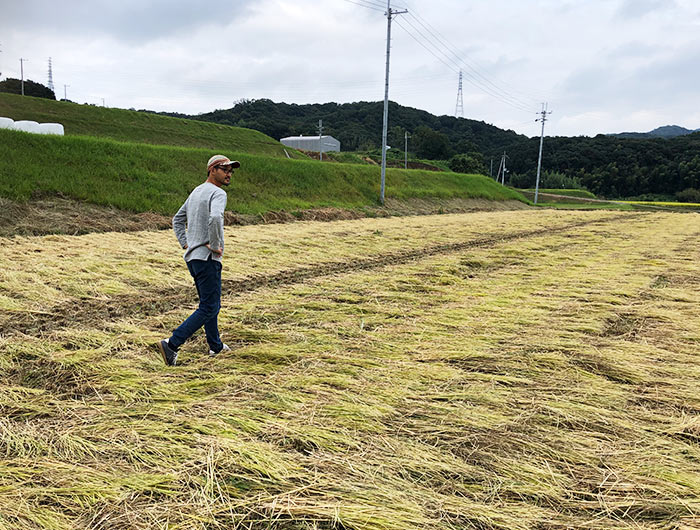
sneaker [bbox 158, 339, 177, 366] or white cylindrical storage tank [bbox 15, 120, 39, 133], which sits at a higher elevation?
white cylindrical storage tank [bbox 15, 120, 39, 133]

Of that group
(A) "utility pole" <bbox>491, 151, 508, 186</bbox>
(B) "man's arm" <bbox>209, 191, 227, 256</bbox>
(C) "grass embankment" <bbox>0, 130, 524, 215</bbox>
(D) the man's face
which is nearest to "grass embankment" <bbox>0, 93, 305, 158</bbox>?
(C) "grass embankment" <bbox>0, 130, 524, 215</bbox>

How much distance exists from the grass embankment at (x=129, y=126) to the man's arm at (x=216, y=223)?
23.6 metres

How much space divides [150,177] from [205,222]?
12459 millimetres

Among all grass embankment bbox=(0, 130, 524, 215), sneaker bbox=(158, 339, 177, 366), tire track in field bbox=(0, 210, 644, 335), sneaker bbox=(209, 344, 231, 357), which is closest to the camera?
sneaker bbox=(158, 339, 177, 366)

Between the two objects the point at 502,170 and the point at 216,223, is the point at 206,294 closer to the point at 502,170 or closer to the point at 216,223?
the point at 216,223

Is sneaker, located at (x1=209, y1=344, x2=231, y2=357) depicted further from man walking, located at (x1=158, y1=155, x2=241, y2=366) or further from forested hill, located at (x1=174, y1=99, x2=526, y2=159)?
forested hill, located at (x1=174, y1=99, x2=526, y2=159)

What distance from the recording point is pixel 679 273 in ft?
25.7

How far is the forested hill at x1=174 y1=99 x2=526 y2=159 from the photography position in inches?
2761

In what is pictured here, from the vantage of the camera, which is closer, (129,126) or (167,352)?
(167,352)

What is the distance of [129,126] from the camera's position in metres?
29.6

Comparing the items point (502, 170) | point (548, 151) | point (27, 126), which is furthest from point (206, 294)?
point (548, 151)

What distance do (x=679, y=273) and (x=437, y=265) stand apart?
4120 mm

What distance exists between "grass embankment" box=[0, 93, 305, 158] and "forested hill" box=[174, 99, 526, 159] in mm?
31753

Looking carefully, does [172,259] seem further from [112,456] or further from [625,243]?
[625,243]
